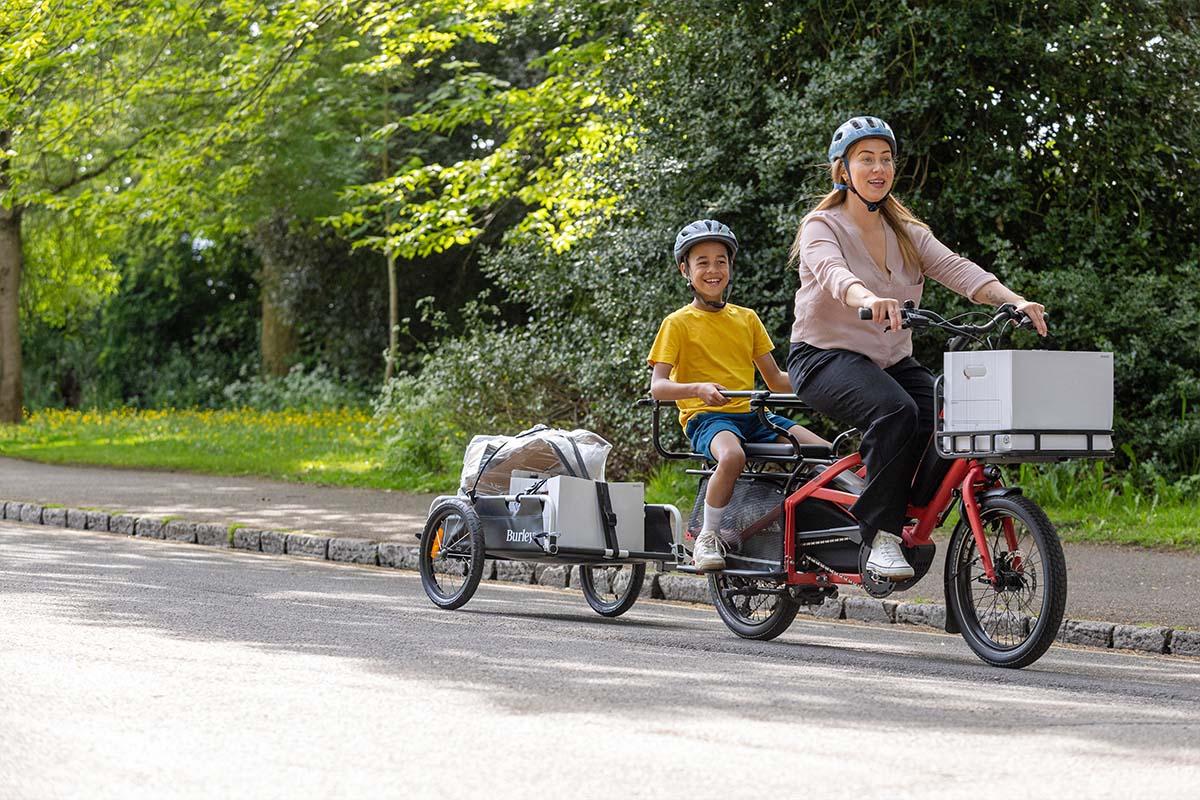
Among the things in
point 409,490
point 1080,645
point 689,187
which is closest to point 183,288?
point 409,490

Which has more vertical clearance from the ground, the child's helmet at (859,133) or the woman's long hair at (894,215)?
the child's helmet at (859,133)

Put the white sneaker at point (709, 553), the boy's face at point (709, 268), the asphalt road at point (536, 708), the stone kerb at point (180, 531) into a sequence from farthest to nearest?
1. the stone kerb at point (180, 531)
2. the boy's face at point (709, 268)
3. the white sneaker at point (709, 553)
4. the asphalt road at point (536, 708)

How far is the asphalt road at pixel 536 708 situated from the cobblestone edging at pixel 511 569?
272 millimetres

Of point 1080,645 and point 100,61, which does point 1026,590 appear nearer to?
point 1080,645

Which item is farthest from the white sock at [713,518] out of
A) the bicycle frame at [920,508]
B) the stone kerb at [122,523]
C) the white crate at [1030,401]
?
the stone kerb at [122,523]

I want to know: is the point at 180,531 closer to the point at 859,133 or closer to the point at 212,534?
the point at 212,534

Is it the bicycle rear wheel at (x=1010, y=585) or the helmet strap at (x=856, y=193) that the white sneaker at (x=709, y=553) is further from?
the helmet strap at (x=856, y=193)

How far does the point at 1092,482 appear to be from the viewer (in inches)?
509

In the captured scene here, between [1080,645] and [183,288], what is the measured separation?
33.4 metres

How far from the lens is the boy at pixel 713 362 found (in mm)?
7680

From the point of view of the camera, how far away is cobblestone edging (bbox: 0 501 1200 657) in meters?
8.15

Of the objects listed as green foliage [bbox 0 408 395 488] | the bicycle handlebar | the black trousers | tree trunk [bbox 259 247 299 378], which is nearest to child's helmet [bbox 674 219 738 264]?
the black trousers

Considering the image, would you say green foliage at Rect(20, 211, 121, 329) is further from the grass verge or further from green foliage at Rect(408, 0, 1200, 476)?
green foliage at Rect(408, 0, 1200, 476)

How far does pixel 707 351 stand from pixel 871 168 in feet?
4.29
